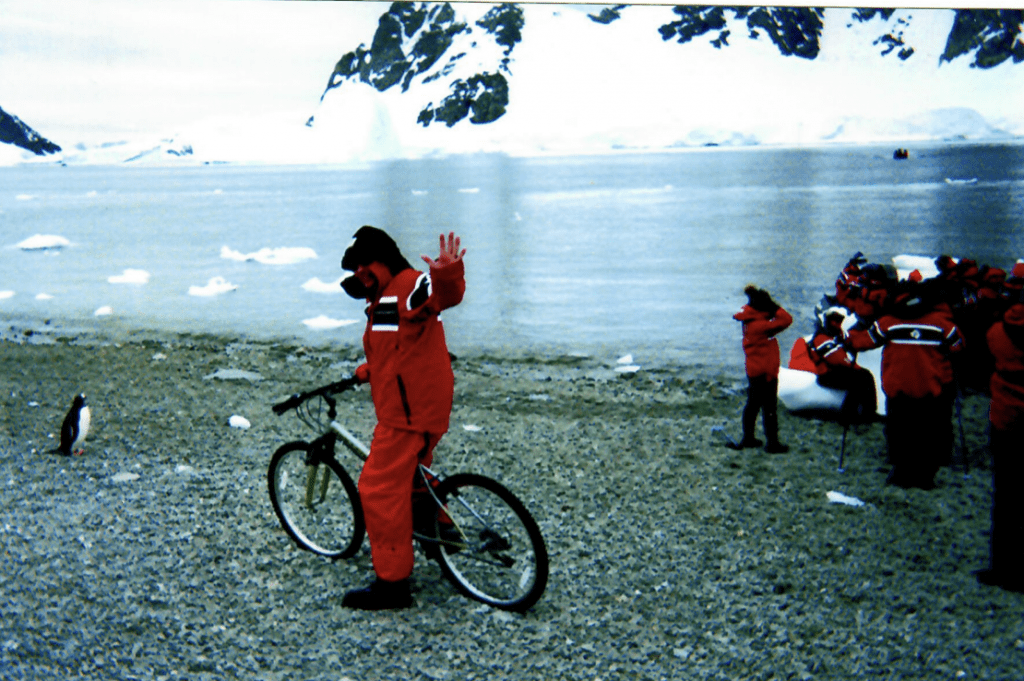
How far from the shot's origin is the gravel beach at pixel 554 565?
233 cm

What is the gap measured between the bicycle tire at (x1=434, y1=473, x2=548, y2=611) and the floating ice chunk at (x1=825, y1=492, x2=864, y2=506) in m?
1.64

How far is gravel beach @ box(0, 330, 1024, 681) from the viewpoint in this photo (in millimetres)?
2328

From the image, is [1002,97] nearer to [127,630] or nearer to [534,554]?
[534,554]

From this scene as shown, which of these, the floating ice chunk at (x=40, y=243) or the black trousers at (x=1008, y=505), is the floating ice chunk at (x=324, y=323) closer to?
the floating ice chunk at (x=40, y=243)

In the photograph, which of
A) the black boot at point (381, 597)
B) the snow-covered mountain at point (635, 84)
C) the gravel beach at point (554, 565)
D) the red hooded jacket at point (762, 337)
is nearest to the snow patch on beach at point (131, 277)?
the snow-covered mountain at point (635, 84)

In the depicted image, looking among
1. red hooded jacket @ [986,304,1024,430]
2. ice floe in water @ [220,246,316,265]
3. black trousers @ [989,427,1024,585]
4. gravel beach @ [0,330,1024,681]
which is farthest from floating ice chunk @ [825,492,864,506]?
ice floe in water @ [220,246,316,265]

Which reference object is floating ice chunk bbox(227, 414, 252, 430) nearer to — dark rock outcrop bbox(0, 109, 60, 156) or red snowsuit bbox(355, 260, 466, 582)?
red snowsuit bbox(355, 260, 466, 582)

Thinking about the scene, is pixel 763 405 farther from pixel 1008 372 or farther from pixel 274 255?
pixel 274 255

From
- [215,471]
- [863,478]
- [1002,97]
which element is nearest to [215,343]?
[215,471]

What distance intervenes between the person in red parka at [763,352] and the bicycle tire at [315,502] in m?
1.99

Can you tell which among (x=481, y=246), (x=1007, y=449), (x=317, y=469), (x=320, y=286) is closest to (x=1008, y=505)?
(x=1007, y=449)

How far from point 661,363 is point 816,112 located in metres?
2.45

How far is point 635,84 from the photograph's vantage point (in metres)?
6.82

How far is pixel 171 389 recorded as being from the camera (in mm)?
5500
